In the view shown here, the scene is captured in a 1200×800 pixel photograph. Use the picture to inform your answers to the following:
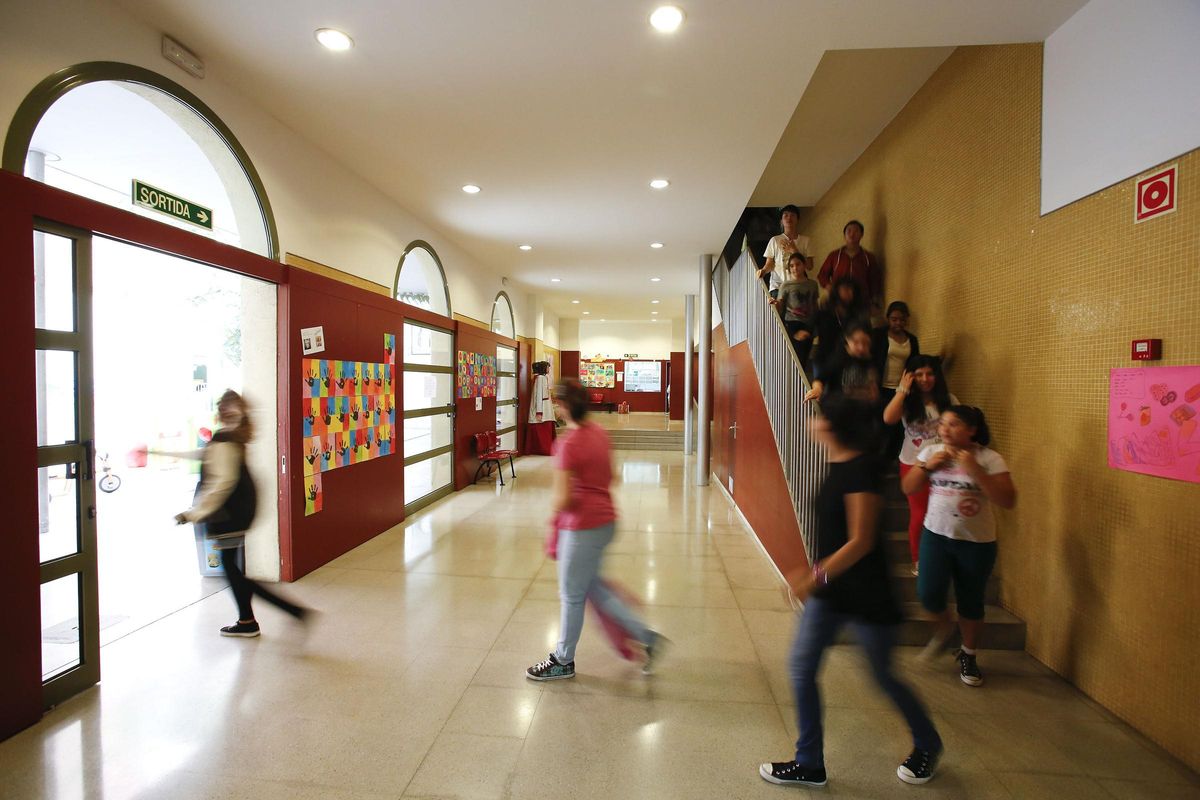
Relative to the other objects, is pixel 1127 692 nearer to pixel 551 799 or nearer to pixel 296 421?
pixel 551 799

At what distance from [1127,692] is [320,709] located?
3.78 metres

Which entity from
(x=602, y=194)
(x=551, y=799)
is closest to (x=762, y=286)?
(x=602, y=194)

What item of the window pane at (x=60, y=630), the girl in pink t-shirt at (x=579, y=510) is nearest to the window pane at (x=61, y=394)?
the window pane at (x=60, y=630)

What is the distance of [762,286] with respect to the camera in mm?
5113

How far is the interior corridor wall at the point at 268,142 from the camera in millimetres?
2391

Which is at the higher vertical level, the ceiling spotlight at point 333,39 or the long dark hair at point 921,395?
the ceiling spotlight at point 333,39

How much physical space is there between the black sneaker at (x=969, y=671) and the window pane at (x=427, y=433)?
5588 millimetres

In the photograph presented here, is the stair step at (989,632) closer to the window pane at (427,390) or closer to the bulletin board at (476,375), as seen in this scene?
the window pane at (427,390)

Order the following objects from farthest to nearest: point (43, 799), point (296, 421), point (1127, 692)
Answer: point (296, 421), point (1127, 692), point (43, 799)

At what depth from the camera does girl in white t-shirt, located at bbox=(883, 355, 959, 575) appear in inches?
122

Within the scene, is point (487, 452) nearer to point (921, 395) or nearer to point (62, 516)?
point (62, 516)

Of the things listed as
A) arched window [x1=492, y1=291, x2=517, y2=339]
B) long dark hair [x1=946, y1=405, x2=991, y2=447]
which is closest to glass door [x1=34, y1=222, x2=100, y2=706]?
long dark hair [x1=946, y1=405, x2=991, y2=447]

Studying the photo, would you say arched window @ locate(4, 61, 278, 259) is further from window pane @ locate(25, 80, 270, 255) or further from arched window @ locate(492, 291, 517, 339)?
arched window @ locate(492, 291, 517, 339)

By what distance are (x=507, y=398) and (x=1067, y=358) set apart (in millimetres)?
9175
